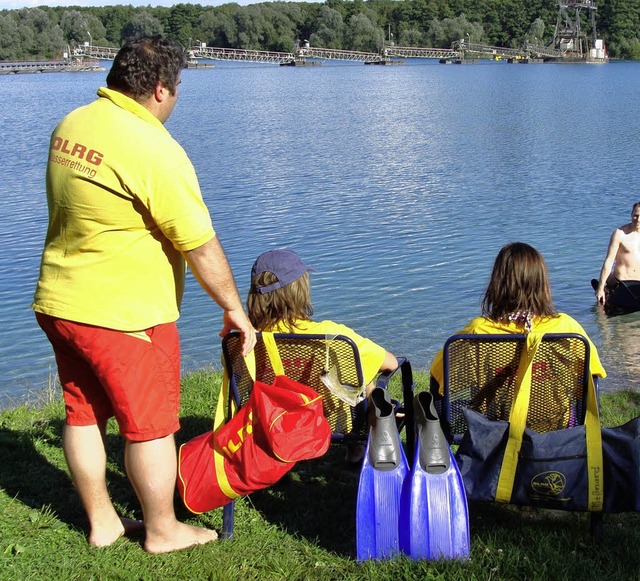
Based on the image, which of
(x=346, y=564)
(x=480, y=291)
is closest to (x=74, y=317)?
(x=346, y=564)

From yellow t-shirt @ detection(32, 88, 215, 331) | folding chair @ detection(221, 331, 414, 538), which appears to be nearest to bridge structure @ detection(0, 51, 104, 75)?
folding chair @ detection(221, 331, 414, 538)

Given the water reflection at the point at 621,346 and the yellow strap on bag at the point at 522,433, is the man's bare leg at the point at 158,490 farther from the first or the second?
the water reflection at the point at 621,346

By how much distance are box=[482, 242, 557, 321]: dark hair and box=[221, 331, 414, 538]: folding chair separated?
65cm

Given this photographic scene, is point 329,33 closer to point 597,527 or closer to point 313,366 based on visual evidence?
point 313,366

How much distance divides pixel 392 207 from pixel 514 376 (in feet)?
48.1

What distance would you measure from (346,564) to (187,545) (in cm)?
68

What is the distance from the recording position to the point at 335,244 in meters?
14.7

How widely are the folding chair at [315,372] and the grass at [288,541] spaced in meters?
0.29

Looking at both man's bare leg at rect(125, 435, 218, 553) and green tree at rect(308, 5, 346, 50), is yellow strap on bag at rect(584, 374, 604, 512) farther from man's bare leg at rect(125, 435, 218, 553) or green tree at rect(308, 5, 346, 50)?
green tree at rect(308, 5, 346, 50)

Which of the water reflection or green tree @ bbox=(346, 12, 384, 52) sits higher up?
green tree @ bbox=(346, 12, 384, 52)

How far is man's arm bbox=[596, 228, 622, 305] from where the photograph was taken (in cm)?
982

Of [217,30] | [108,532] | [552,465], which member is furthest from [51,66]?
[552,465]

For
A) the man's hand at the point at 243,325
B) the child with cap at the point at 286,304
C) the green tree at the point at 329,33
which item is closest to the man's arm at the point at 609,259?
the child with cap at the point at 286,304

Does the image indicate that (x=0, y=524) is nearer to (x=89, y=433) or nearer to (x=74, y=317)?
(x=89, y=433)
